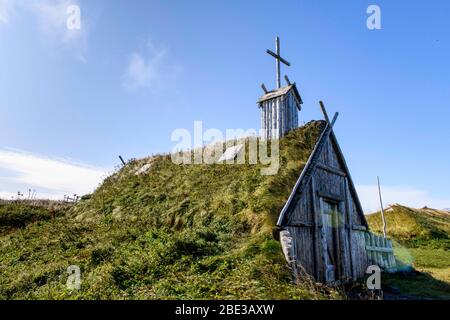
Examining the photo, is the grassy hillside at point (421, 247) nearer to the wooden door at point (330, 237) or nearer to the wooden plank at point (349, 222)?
the wooden plank at point (349, 222)

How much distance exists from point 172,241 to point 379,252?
11625 millimetres

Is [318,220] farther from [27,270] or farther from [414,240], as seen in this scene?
[414,240]

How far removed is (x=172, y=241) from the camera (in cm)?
1196

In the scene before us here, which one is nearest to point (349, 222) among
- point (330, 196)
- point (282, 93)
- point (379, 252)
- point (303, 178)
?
point (330, 196)

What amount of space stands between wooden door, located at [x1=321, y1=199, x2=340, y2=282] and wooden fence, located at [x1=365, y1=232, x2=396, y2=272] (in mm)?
3167

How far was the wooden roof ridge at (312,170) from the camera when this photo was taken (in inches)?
484

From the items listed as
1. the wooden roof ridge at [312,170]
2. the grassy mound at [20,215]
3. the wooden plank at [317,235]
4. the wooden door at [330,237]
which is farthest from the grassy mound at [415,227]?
the grassy mound at [20,215]

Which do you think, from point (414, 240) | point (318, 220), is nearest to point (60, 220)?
point (318, 220)

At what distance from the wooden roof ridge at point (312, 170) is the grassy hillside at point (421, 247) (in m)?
3.73

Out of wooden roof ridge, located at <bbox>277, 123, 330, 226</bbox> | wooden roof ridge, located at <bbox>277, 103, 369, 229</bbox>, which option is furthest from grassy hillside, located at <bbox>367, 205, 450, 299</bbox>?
wooden roof ridge, located at <bbox>277, 123, 330, 226</bbox>

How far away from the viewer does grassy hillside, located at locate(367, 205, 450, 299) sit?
52.8 ft

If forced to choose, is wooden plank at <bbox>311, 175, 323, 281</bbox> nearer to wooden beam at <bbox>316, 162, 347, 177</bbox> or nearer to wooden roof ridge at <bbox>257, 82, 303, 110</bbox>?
wooden beam at <bbox>316, 162, 347, 177</bbox>
